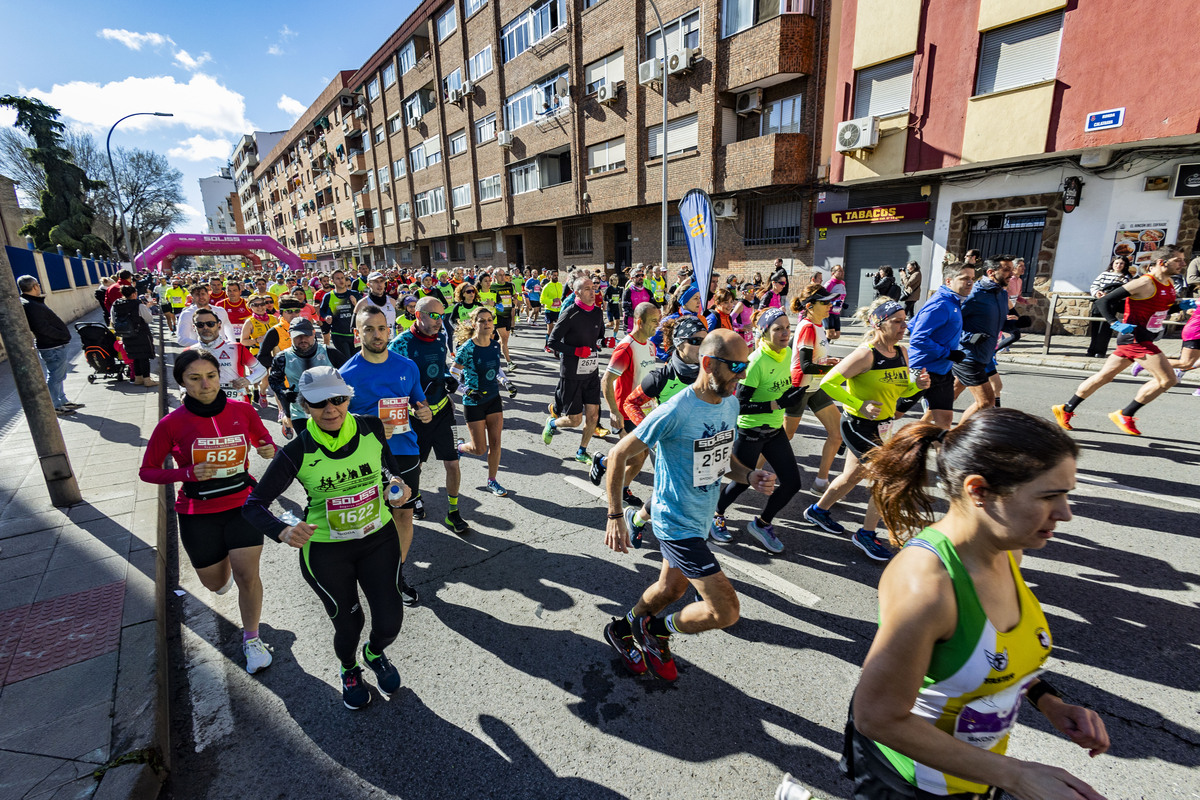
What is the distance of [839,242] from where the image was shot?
1773 cm

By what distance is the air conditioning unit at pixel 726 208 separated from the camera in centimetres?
1983

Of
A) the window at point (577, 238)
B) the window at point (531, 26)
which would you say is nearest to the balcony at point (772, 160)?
the window at point (577, 238)

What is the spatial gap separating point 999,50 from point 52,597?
19.3 meters

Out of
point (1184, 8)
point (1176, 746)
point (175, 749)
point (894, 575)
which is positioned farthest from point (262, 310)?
point (1184, 8)

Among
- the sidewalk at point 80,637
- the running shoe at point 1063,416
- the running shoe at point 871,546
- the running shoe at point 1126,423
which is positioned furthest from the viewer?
the running shoe at point 1063,416

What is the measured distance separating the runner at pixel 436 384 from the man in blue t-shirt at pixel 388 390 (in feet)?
1.79

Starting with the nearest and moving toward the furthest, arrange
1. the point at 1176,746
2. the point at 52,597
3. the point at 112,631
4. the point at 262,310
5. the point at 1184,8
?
the point at 1176,746, the point at 112,631, the point at 52,597, the point at 262,310, the point at 1184,8

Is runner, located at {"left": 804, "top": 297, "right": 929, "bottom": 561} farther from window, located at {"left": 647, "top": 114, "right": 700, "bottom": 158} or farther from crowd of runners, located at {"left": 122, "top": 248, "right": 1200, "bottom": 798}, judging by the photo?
window, located at {"left": 647, "top": 114, "right": 700, "bottom": 158}

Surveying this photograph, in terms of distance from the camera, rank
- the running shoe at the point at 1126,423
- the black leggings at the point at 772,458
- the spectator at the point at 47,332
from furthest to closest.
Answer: the spectator at the point at 47,332 < the running shoe at the point at 1126,423 < the black leggings at the point at 772,458

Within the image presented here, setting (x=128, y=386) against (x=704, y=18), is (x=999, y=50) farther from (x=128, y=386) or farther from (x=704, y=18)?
(x=128, y=386)

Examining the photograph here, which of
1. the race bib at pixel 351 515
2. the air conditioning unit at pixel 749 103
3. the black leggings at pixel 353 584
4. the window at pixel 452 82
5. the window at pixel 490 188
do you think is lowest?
the black leggings at pixel 353 584

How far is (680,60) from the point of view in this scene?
1922cm

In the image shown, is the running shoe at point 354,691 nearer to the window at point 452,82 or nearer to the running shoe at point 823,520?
the running shoe at point 823,520

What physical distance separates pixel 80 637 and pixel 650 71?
22.1 m
